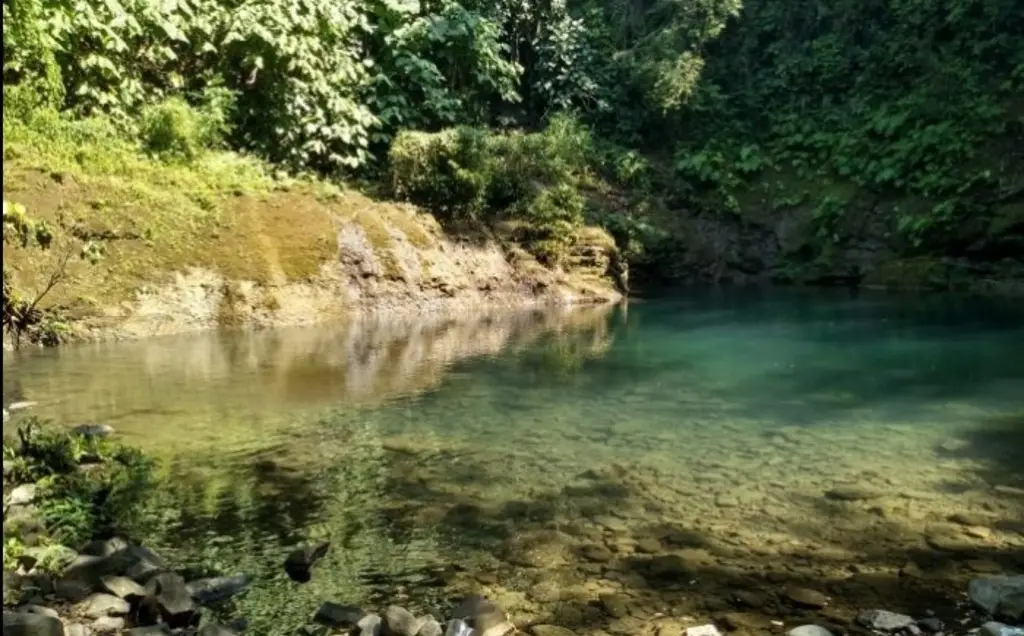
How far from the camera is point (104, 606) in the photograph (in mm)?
4059

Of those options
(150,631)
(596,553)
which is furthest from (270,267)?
(150,631)

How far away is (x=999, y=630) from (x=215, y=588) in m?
3.58

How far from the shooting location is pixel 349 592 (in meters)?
4.57

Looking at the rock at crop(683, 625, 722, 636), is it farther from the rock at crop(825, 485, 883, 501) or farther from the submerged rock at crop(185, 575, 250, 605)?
the rock at crop(825, 485, 883, 501)

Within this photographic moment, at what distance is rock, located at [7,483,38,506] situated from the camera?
544 centimetres

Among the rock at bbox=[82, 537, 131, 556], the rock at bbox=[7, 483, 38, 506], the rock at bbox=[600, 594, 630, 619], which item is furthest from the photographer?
the rock at bbox=[7, 483, 38, 506]

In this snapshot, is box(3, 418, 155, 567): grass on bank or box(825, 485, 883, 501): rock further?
box(825, 485, 883, 501): rock

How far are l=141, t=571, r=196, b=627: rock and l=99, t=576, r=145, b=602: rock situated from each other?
4 centimetres

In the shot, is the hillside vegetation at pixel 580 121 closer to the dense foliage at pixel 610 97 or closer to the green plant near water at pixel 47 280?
the dense foliage at pixel 610 97

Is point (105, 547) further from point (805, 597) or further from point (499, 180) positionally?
point (499, 180)

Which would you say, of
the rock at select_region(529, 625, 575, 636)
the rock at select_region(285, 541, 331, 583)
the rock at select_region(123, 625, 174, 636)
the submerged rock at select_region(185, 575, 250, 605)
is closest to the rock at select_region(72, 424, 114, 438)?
the rock at select_region(285, 541, 331, 583)

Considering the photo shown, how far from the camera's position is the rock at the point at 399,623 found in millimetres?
3947

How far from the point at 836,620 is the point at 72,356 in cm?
1029

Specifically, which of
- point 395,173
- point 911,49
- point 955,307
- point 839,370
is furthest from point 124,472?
point 911,49
